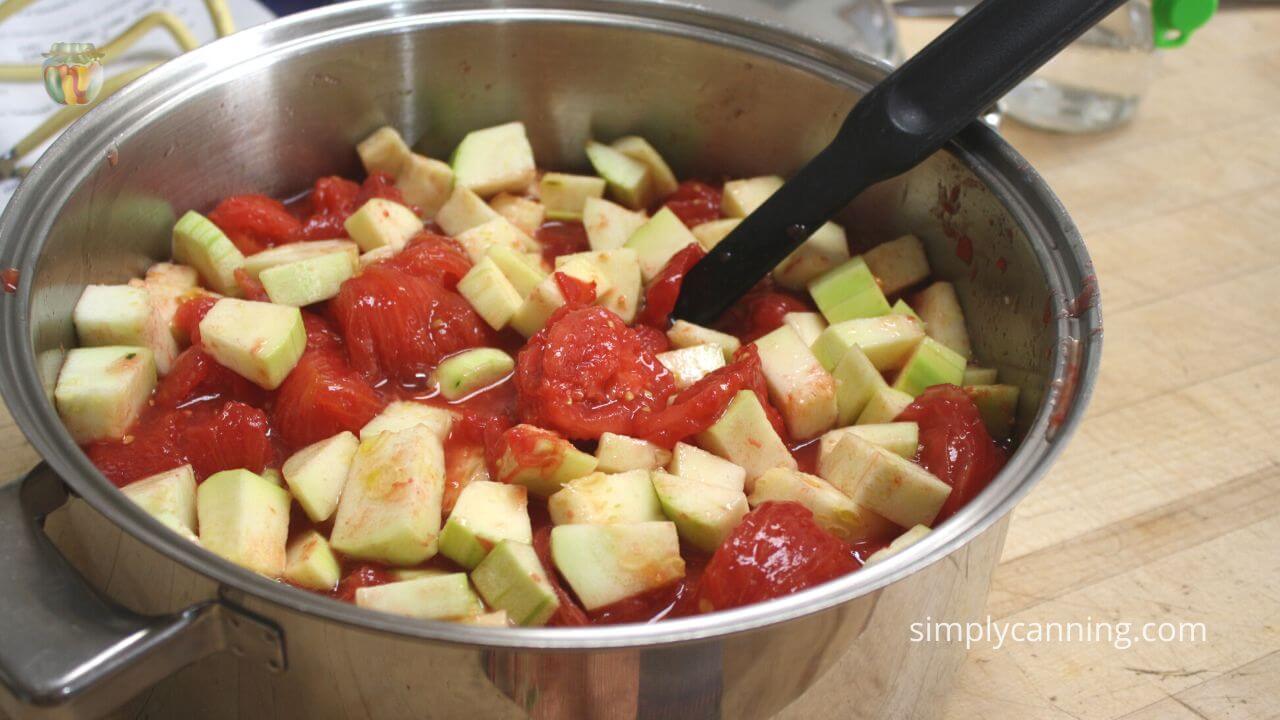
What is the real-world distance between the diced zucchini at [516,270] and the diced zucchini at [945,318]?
1.89ft

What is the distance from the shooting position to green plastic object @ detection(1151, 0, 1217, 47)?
6.00 feet

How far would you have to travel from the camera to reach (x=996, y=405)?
1.50 metres

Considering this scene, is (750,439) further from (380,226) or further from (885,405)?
(380,226)

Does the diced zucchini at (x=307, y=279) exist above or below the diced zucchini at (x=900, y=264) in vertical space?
above

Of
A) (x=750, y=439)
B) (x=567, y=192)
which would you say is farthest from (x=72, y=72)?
(x=750, y=439)

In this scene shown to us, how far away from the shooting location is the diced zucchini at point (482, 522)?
1.24m

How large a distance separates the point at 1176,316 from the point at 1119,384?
22cm

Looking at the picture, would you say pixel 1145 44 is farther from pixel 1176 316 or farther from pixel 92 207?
pixel 92 207

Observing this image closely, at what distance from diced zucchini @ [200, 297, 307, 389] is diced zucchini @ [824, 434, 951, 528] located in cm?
72

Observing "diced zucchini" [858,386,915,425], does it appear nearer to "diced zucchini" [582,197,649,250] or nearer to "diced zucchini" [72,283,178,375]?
"diced zucchini" [582,197,649,250]

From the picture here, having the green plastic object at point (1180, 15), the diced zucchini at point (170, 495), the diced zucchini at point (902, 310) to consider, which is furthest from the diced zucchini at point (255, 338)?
the green plastic object at point (1180, 15)

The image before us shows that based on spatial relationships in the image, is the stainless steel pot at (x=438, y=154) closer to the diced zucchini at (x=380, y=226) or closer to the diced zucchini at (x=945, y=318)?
the diced zucchini at (x=945, y=318)

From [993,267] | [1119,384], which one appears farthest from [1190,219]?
[993,267]

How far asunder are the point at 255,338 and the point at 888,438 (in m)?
0.82
